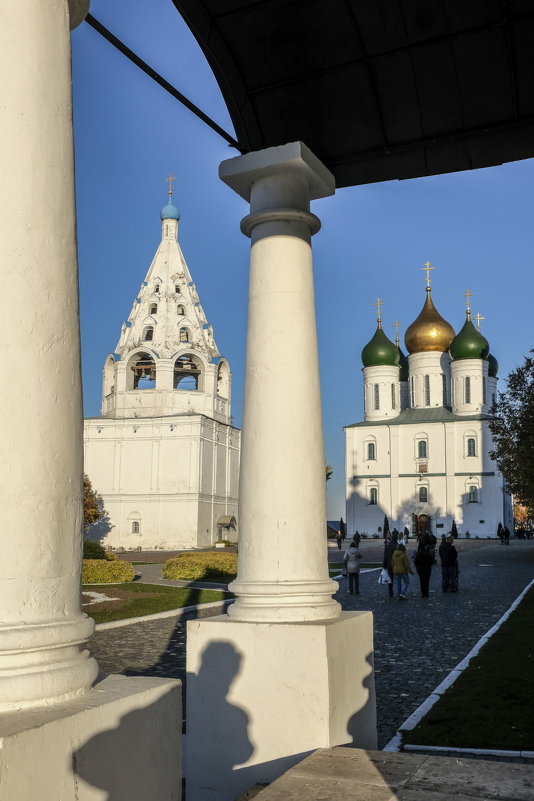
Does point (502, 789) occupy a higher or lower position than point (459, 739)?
higher

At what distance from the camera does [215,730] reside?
4.84 metres

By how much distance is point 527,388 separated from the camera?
31.5 metres

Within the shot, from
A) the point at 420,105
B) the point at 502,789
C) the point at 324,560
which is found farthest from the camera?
the point at 420,105

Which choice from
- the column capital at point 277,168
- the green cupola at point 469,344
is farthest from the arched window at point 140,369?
the column capital at point 277,168

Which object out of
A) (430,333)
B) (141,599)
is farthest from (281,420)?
(430,333)

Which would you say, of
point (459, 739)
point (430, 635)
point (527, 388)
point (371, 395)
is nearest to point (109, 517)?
point (371, 395)

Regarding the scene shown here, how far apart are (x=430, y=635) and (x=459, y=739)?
677cm

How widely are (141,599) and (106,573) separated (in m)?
6.63

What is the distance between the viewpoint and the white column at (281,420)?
5.16 metres

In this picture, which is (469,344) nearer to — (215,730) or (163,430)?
(163,430)

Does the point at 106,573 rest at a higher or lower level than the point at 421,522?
higher

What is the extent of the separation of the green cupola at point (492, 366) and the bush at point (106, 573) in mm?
57655

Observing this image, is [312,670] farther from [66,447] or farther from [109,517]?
[109,517]

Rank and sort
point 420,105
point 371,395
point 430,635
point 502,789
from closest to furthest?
point 502,789, point 420,105, point 430,635, point 371,395
